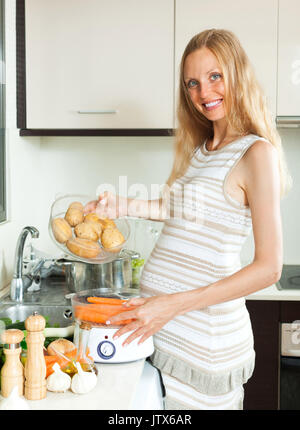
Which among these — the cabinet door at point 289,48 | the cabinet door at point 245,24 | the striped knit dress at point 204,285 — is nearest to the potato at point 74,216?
the striped knit dress at point 204,285

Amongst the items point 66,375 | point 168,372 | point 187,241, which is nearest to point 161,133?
point 187,241

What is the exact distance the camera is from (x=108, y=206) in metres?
1.45

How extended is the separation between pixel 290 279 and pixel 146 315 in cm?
116

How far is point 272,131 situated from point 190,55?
11.2 inches

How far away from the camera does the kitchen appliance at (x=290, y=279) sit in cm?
200

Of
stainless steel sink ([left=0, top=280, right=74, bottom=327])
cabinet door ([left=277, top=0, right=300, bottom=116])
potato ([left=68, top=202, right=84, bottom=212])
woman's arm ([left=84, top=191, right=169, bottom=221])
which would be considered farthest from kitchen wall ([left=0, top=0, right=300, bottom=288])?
potato ([left=68, top=202, right=84, bottom=212])

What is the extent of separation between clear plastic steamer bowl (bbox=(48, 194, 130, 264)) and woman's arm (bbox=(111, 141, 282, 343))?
19 centimetres

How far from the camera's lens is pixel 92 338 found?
3.72ft

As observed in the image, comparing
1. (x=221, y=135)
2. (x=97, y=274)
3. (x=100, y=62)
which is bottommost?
(x=97, y=274)

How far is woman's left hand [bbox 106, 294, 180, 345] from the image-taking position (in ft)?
3.68

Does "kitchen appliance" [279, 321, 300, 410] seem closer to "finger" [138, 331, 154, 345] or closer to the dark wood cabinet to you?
the dark wood cabinet

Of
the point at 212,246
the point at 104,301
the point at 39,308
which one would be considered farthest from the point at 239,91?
the point at 39,308

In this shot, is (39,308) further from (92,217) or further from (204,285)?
(204,285)

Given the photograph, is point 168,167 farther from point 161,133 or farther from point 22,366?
point 22,366
